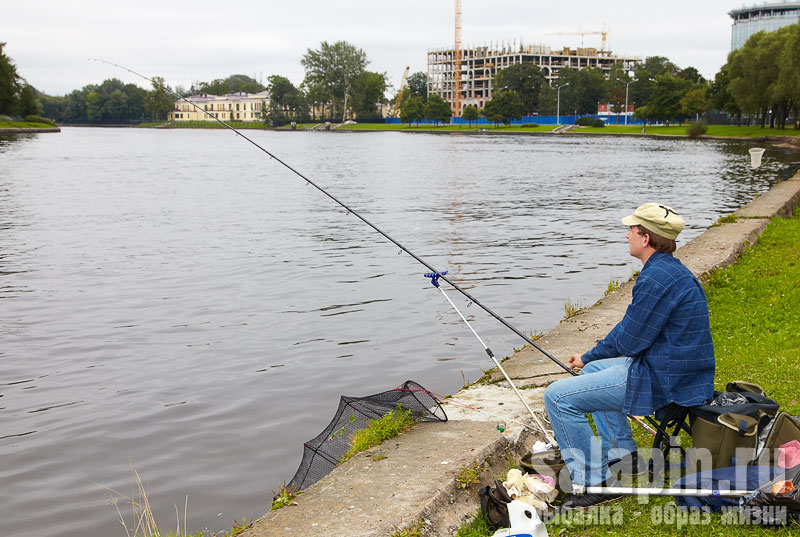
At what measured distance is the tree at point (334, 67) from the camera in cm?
17100

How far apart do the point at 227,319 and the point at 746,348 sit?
678 cm

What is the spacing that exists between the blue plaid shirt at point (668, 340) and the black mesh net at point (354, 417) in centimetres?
174

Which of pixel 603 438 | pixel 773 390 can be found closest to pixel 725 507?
pixel 603 438

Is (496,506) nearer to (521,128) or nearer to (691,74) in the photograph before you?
(521,128)

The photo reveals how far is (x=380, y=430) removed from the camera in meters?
5.09

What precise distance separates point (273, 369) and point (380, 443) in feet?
12.7

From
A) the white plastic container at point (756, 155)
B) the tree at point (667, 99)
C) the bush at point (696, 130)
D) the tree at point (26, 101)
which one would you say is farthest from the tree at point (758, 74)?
the tree at point (26, 101)

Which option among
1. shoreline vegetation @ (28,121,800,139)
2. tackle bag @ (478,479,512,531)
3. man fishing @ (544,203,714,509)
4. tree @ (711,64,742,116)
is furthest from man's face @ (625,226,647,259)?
tree @ (711,64,742,116)

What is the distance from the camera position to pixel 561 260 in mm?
15344

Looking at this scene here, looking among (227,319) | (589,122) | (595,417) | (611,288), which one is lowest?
(227,319)

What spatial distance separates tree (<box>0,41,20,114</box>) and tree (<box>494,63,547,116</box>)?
8758cm

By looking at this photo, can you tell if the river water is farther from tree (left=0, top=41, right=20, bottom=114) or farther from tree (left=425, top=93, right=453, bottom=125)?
tree (left=425, top=93, right=453, bottom=125)

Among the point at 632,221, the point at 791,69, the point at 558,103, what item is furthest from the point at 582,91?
the point at 632,221

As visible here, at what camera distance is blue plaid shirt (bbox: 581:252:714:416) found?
379cm
